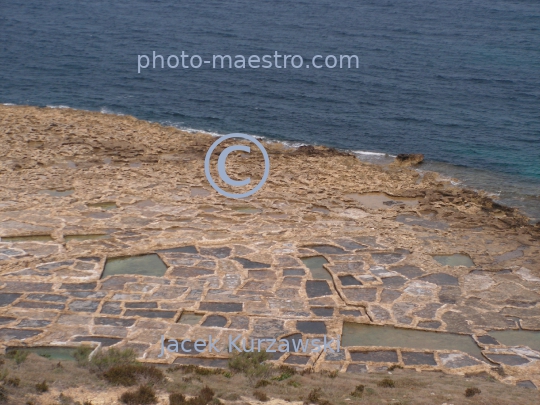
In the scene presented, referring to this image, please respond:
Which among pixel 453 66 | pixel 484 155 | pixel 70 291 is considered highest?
pixel 453 66

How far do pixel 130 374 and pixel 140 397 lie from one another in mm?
1503

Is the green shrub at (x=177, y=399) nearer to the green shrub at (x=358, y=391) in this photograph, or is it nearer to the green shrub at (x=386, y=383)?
the green shrub at (x=358, y=391)

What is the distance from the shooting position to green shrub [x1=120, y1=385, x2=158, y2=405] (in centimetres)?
1681

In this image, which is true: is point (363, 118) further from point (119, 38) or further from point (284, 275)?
point (119, 38)

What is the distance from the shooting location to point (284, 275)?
27469 millimetres

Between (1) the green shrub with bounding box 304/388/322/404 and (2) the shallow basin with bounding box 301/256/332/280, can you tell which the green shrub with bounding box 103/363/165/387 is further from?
(2) the shallow basin with bounding box 301/256/332/280

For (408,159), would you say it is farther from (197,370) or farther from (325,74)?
(197,370)

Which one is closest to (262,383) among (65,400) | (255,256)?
(65,400)

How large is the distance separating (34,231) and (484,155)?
2831cm

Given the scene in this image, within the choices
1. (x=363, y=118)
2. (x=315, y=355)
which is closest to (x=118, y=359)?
(x=315, y=355)

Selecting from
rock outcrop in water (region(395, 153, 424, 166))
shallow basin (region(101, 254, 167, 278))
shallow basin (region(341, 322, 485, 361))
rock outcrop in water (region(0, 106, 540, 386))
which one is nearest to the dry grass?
rock outcrop in water (region(0, 106, 540, 386))

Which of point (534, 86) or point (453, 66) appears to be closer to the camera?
point (534, 86)

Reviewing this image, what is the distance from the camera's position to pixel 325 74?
192ft

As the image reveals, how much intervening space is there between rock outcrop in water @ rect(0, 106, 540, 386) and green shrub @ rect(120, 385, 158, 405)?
405 centimetres
